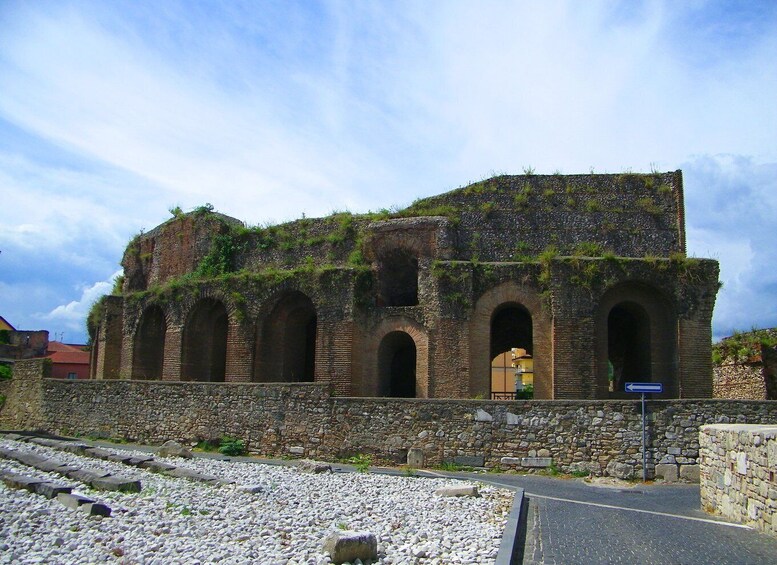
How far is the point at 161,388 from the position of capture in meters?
20.0

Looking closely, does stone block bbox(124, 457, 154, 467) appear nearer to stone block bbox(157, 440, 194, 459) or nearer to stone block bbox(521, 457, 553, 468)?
stone block bbox(157, 440, 194, 459)

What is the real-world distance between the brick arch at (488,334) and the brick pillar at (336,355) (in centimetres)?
368

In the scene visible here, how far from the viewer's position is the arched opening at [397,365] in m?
22.4

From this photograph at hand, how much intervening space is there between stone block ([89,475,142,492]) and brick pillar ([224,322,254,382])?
12.1 m

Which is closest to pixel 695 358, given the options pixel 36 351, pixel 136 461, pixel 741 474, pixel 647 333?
pixel 647 333

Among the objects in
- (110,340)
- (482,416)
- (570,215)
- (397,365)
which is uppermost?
(570,215)

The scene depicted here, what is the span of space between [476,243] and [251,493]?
13.2 metres

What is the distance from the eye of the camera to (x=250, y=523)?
904 centimetres

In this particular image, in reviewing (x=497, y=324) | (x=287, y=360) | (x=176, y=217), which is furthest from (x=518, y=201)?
(x=176, y=217)

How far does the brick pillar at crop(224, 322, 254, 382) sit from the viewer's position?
934 inches

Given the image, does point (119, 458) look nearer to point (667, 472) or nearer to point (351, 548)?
point (351, 548)

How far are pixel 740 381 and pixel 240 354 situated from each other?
1642cm

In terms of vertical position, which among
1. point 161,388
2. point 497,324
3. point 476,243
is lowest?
point 161,388

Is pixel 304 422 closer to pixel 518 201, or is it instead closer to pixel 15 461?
→ pixel 15 461
